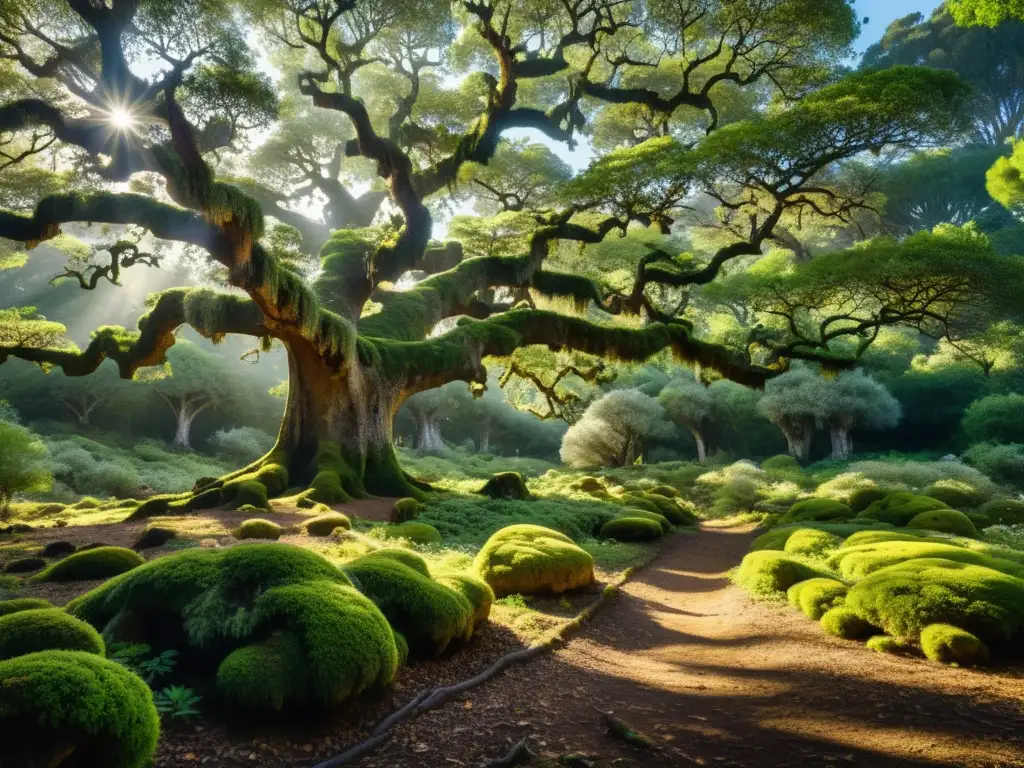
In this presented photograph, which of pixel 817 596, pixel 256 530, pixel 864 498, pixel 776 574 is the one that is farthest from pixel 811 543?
pixel 256 530

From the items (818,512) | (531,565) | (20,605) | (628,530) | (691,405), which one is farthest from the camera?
(691,405)

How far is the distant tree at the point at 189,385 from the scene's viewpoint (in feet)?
121

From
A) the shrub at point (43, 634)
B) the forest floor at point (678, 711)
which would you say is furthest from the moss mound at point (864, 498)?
the shrub at point (43, 634)

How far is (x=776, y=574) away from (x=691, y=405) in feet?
95.3

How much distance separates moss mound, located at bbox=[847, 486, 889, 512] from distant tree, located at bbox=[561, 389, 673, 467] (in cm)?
1756

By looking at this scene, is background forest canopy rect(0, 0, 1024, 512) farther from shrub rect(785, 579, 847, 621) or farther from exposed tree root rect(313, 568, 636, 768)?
exposed tree root rect(313, 568, 636, 768)

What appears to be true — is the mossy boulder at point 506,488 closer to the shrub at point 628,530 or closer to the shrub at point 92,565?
the shrub at point 628,530

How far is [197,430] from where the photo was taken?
41625 millimetres

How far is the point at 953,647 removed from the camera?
17.9ft

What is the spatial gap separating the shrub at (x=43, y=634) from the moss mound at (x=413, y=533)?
685cm

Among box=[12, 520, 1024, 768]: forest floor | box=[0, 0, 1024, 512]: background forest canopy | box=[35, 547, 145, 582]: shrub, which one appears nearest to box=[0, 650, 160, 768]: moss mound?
box=[12, 520, 1024, 768]: forest floor

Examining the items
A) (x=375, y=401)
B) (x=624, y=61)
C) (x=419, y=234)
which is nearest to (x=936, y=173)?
(x=624, y=61)

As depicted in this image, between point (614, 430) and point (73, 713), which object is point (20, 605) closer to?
point (73, 713)

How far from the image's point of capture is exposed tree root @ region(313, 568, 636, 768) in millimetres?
3625
